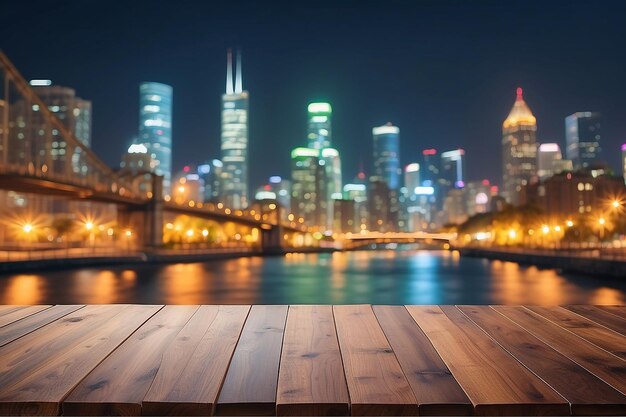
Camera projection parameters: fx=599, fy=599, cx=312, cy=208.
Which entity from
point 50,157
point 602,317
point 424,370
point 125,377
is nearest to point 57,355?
point 125,377

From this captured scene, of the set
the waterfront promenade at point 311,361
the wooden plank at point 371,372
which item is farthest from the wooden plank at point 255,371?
the wooden plank at point 371,372

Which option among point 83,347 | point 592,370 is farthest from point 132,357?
point 592,370

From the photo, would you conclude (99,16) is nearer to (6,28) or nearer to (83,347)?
(6,28)

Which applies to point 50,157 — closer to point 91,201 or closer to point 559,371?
point 91,201

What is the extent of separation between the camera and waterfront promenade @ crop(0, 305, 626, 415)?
2.73 m

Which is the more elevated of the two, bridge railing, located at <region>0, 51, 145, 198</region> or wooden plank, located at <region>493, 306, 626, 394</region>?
bridge railing, located at <region>0, 51, 145, 198</region>

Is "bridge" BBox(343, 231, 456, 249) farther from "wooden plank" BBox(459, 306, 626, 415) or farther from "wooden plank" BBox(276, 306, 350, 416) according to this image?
"wooden plank" BBox(276, 306, 350, 416)

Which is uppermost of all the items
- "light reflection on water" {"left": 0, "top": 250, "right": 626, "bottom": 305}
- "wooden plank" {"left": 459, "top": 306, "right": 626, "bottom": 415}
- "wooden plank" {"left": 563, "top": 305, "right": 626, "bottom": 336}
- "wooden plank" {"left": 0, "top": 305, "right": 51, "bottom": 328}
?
"wooden plank" {"left": 0, "top": 305, "right": 51, "bottom": 328}

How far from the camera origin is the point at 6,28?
947 inches

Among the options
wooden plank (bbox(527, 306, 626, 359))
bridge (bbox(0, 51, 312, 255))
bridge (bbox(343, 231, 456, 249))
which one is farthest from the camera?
bridge (bbox(343, 231, 456, 249))

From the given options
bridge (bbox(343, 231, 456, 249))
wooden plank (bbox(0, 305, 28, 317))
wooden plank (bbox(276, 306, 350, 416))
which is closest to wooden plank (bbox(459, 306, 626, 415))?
wooden plank (bbox(276, 306, 350, 416))

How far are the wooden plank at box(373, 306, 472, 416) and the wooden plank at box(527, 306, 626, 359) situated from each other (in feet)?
3.61

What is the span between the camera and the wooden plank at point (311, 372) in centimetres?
269

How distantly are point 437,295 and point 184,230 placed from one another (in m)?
82.0
